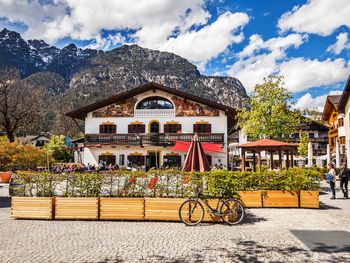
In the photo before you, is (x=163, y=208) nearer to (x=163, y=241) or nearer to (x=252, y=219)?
(x=163, y=241)

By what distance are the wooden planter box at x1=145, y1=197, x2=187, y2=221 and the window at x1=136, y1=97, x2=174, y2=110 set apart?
21.7 metres

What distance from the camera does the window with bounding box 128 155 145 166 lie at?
29622 millimetres

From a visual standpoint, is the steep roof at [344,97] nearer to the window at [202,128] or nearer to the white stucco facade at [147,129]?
the white stucco facade at [147,129]

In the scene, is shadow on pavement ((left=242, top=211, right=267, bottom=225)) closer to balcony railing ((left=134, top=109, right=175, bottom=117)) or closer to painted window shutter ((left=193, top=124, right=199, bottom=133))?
painted window shutter ((left=193, top=124, right=199, bottom=133))

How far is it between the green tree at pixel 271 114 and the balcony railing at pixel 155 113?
9619 millimetres

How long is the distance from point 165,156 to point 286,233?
22.3 metres

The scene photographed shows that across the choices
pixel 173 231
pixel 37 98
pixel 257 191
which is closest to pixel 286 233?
pixel 173 231

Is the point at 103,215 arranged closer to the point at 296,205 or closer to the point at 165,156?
the point at 296,205

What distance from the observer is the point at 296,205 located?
10750mm

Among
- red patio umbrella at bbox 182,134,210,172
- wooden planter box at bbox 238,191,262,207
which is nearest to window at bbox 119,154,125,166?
red patio umbrella at bbox 182,134,210,172

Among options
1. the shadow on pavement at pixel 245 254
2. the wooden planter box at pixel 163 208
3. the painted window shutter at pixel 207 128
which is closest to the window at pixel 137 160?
the painted window shutter at pixel 207 128

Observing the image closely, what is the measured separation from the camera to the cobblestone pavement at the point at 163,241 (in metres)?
5.85

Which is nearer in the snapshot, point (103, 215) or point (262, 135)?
point (103, 215)

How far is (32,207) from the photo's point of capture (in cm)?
898
